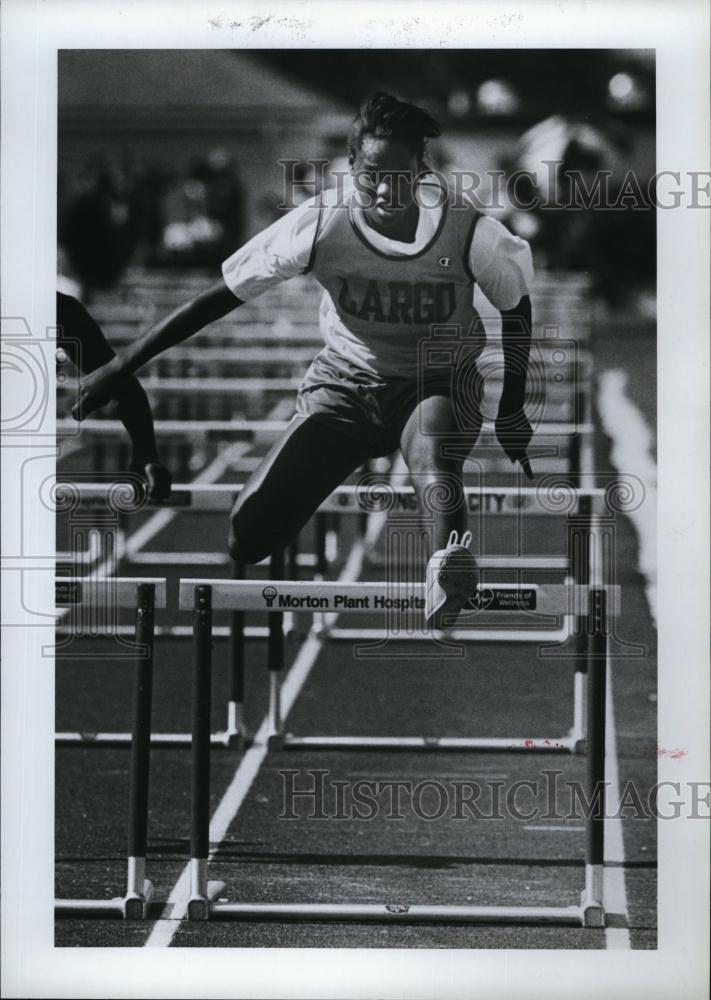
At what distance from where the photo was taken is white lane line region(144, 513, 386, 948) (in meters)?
5.70

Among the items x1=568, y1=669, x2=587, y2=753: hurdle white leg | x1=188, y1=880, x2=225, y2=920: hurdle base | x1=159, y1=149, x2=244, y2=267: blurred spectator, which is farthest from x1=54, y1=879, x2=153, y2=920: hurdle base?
x1=159, y1=149, x2=244, y2=267: blurred spectator

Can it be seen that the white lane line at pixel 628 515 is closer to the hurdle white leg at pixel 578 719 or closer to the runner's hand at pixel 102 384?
the hurdle white leg at pixel 578 719

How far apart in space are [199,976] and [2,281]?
2037mm

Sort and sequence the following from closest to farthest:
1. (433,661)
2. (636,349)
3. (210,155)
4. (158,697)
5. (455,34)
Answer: (455,34), (158,697), (433,661), (210,155), (636,349)

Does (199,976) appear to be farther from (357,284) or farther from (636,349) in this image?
(636,349)

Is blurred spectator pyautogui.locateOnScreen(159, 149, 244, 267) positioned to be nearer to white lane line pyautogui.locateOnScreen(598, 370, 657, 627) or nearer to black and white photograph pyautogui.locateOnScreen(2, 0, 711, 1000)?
black and white photograph pyautogui.locateOnScreen(2, 0, 711, 1000)

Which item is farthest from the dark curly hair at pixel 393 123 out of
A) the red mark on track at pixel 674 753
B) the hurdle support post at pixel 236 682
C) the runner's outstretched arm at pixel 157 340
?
the hurdle support post at pixel 236 682

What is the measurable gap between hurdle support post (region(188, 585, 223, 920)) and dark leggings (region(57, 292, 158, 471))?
478 millimetres

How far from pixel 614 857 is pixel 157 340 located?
2.46 m

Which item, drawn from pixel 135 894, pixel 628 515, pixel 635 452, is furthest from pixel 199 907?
pixel 635 452

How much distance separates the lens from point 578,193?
5664 mm

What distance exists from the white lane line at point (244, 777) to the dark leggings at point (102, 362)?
1409mm

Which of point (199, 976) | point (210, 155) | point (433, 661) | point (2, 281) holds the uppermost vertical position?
point (210, 155)

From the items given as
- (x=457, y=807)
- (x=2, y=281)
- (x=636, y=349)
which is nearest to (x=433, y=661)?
(x=457, y=807)
